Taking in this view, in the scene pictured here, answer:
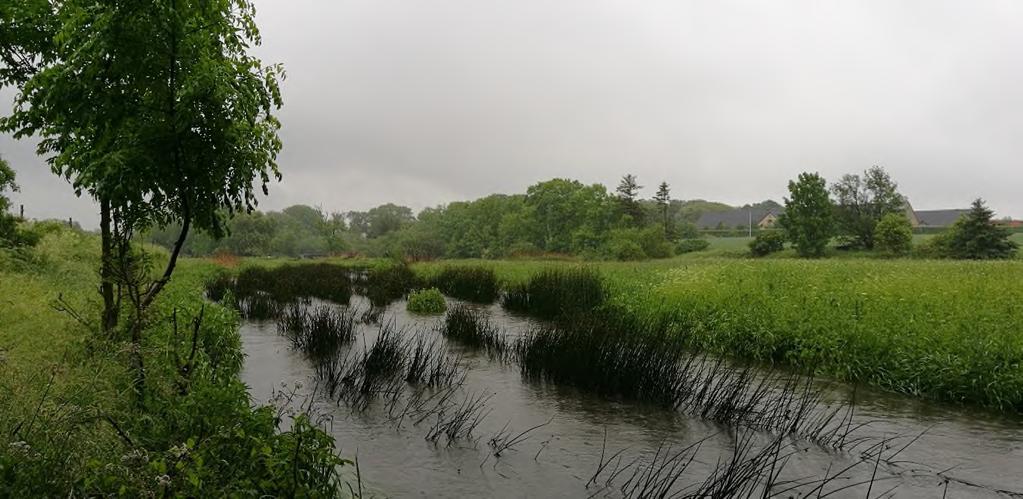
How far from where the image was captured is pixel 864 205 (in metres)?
60.9

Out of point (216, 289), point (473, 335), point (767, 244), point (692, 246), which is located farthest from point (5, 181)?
point (692, 246)

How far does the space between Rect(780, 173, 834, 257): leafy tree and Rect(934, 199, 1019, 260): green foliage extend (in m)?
9.14

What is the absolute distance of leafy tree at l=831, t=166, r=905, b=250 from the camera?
57.1 meters

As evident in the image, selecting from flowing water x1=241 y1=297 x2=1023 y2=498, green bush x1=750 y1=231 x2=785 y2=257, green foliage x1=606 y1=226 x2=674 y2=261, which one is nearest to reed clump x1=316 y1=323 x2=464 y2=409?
flowing water x1=241 y1=297 x2=1023 y2=498

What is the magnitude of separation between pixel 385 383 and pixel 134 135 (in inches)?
192

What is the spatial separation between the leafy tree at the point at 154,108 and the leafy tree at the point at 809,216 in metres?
55.6

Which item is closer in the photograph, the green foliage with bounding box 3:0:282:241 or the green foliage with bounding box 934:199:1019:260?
the green foliage with bounding box 3:0:282:241

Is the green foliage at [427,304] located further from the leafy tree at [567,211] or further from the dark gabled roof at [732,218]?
the dark gabled roof at [732,218]

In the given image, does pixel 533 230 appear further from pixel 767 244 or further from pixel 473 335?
pixel 473 335

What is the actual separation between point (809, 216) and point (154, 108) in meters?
59.1

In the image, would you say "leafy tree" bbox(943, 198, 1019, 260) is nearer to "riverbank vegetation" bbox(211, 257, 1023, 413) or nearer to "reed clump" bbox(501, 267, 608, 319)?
"riverbank vegetation" bbox(211, 257, 1023, 413)

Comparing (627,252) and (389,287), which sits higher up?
Result: (627,252)

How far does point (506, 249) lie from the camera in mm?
72500

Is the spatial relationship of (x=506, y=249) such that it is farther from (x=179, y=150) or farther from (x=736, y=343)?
(x=179, y=150)
